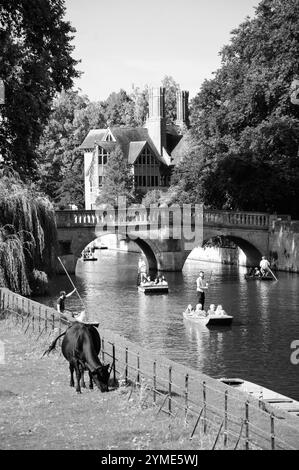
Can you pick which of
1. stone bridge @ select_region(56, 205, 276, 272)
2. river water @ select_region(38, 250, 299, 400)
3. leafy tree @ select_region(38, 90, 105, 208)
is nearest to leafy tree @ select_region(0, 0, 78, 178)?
river water @ select_region(38, 250, 299, 400)

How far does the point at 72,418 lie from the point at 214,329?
75.4 feet

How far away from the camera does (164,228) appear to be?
220ft

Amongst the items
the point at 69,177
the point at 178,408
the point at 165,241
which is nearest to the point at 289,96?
the point at 165,241

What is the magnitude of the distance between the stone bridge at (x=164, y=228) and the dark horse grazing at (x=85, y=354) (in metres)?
42.9

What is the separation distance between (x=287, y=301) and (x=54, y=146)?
259 ft

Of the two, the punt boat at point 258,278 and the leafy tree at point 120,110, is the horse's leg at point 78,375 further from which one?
the leafy tree at point 120,110

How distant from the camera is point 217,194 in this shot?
233 feet

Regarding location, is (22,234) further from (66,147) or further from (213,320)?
(66,147)

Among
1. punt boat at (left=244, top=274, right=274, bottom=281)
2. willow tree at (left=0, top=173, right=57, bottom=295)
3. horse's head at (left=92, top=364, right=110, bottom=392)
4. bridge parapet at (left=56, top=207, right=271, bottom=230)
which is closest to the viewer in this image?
horse's head at (left=92, top=364, right=110, bottom=392)

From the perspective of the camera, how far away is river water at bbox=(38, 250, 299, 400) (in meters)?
32.4

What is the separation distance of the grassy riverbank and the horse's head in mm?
181

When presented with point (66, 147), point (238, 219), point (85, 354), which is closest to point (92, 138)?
point (66, 147)

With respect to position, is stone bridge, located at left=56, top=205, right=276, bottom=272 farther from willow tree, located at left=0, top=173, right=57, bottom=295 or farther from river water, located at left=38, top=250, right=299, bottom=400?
willow tree, located at left=0, top=173, right=57, bottom=295

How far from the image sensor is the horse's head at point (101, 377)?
20.2m
